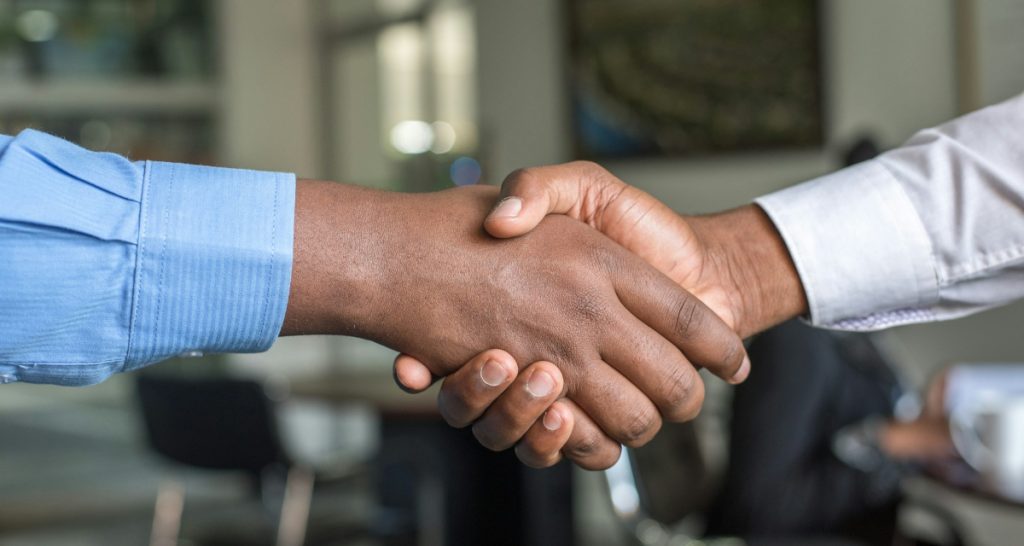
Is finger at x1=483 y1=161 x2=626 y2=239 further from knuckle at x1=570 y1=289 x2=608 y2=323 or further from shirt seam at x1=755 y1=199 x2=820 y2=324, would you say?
shirt seam at x1=755 y1=199 x2=820 y2=324

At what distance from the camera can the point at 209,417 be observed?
3.44m

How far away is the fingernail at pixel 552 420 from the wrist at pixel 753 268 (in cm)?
A: 31

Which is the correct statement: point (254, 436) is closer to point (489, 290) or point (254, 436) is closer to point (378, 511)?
point (378, 511)

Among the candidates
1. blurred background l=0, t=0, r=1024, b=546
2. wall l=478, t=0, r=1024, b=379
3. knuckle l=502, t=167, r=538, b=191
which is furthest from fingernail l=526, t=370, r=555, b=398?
wall l=478, t=0, r=1024, b=379

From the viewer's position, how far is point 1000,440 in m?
1.98

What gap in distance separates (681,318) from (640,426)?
5.9 inches

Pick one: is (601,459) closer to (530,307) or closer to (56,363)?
(530,307)

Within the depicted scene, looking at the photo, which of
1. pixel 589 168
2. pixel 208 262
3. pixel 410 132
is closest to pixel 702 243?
pixel 589 168

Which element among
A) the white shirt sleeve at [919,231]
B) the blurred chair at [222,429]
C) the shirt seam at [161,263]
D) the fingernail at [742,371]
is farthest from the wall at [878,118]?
the shirt seam at [161,263]

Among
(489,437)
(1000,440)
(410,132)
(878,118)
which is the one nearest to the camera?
(489,437)

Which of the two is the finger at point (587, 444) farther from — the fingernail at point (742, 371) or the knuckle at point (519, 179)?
the knuckle at point (519, 179)

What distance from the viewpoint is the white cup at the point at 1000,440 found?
Result: 1.93 metres

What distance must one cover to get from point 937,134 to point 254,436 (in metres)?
2.47

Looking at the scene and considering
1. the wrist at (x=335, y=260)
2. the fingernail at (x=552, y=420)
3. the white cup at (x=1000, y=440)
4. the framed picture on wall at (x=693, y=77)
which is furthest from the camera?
the framed picture on wall at (x=693, y=77)
